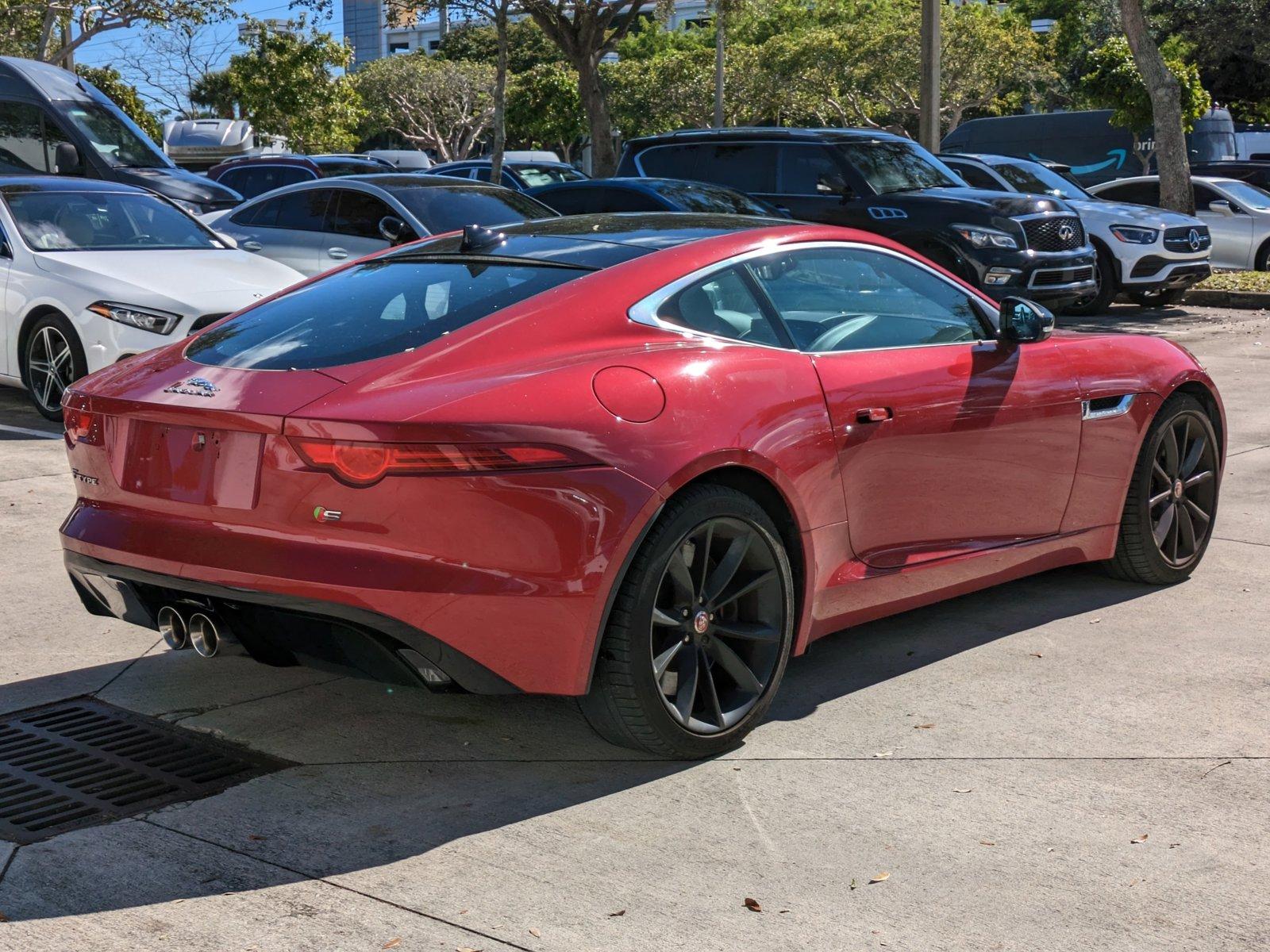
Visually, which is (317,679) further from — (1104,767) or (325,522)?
(1104,767)

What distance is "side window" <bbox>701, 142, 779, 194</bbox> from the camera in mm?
15828

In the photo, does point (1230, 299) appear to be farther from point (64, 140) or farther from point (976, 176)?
point (64, 140)

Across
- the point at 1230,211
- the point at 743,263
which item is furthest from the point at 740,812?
the point at 1230,211

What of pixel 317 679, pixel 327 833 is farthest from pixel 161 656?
pixel 327 833

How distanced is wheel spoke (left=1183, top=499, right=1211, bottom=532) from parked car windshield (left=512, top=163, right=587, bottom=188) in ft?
65.9

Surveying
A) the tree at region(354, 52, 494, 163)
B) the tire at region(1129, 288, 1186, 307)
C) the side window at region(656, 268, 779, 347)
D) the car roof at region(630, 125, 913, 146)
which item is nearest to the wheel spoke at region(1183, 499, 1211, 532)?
the side window at region(656, 268, 779, 347)

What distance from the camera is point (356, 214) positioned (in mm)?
13086

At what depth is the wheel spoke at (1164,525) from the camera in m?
5.82

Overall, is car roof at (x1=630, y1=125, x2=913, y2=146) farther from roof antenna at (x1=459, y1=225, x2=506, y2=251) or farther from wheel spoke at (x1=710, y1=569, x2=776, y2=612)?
wheel spoke at (x1=710, y1=569, x2=776, y2=612)

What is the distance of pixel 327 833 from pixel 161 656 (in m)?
1.66

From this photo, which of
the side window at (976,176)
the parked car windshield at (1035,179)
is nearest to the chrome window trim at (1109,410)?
the side window at (976,176)

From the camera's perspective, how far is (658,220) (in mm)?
5027

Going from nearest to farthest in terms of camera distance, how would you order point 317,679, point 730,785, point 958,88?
point 730,785, point 317,679, point 958,88

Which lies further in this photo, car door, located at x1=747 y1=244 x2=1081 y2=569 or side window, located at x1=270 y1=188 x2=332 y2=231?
side window, located at x1=270 y1=188 x2=332 y2=231
